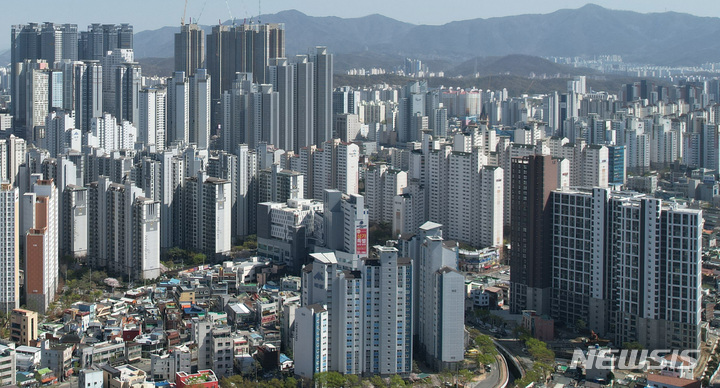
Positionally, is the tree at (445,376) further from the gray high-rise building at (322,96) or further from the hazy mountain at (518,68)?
the hazy mountain at (518,68)

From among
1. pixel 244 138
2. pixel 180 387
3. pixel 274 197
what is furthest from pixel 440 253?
pixel 244 138

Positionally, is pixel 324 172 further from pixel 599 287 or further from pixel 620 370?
pixel 620 370

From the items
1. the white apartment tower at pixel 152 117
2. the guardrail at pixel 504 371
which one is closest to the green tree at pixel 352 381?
the guardrail at pixel 504 371

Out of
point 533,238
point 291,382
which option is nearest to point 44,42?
point 533,238

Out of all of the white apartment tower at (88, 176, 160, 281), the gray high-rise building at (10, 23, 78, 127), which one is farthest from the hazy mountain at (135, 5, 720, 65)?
the white apartment tower at (88, 176, 160, 281)

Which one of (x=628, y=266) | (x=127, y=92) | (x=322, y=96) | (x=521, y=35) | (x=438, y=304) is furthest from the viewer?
(x=521, y=35)

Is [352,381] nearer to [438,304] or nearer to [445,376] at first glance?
[445,376]

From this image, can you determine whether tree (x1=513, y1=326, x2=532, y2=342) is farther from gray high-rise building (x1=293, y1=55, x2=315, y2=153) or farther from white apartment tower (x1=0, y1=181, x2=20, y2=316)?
gray high-rise building (x1=293, y1=55, x2=315, y2=153)
